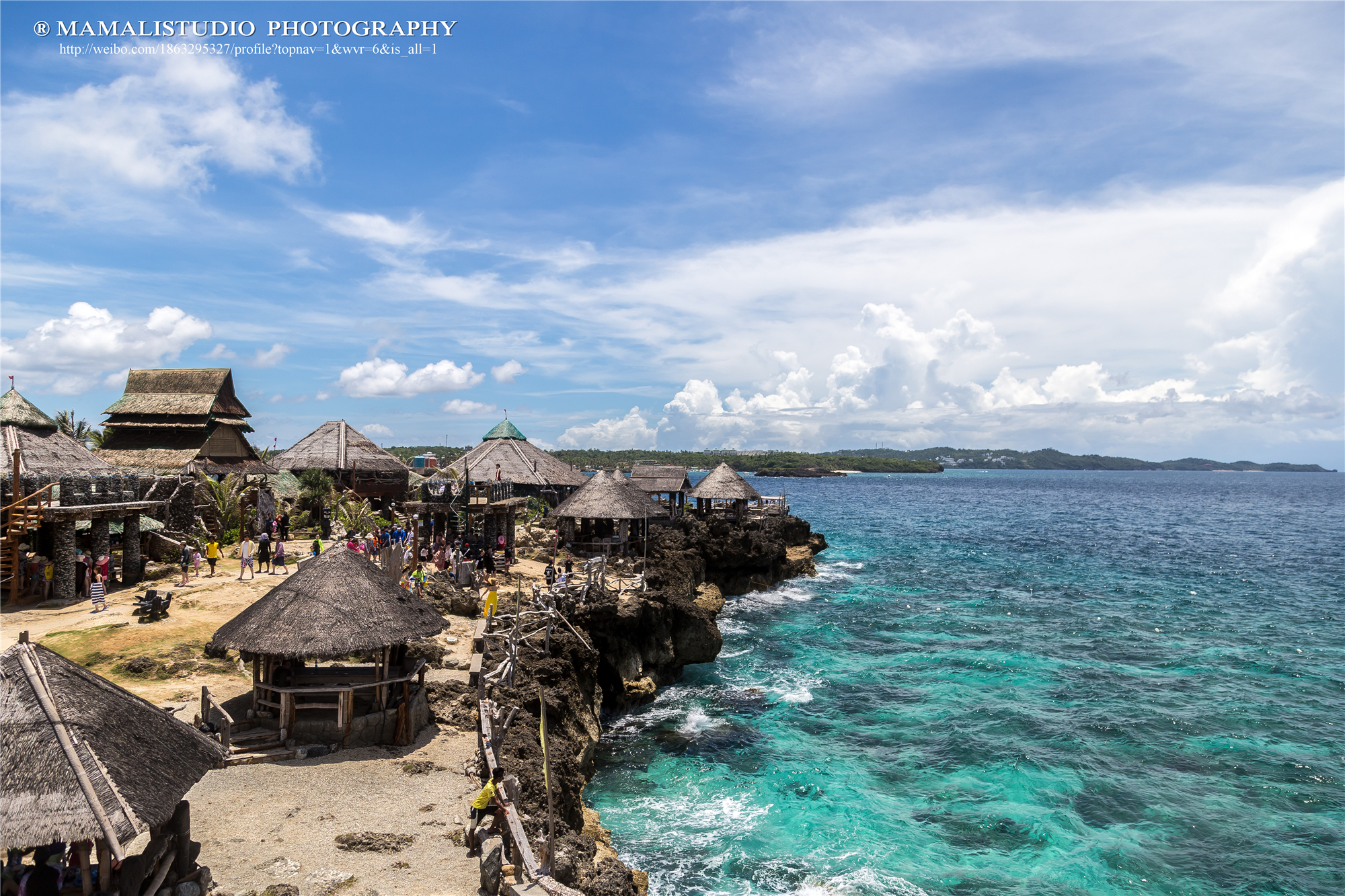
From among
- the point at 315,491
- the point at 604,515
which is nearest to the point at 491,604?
the point at 604,515

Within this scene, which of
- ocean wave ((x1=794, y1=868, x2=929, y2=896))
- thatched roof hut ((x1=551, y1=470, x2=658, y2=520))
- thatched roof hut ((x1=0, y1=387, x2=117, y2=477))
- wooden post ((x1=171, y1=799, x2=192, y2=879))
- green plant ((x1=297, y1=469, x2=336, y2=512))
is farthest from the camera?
green plant ((x1=297, y1=469, x2=336, y2=512))

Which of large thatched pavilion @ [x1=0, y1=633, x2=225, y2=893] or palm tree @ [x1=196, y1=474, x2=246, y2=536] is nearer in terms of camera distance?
large thatched pavilion @ [x1=0, y1=633, x2=225, y2=893]

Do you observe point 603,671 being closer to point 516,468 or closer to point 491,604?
point 491,604

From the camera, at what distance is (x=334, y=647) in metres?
13.8

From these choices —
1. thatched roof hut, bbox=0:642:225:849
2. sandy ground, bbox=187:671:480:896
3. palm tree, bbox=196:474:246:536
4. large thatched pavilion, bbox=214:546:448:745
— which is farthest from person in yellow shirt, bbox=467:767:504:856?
palm tree, bbox=196:474:246:536

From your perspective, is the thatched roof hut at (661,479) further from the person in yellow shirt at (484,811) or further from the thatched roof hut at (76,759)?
the thatched roof hut at (76,759)

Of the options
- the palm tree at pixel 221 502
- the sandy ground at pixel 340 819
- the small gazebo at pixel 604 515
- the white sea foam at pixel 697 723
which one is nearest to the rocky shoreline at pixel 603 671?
the sandy ground at pixel 340 819

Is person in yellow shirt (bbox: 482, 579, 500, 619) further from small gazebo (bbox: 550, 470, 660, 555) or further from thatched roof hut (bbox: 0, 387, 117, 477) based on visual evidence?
thatched roof hut (bbox: 0, 387, 117, 477)

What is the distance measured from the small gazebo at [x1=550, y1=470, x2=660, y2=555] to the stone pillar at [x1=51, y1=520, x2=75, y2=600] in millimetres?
17229

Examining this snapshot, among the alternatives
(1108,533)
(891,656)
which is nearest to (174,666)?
(891,656)

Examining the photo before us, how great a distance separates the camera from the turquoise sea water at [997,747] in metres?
15.9

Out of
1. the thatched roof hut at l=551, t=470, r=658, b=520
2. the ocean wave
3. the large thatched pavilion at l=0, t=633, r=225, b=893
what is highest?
the thatched roof hut at l=551, t=470, r=658, b=520

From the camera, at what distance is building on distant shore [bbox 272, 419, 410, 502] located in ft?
137

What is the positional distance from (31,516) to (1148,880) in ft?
96.5
